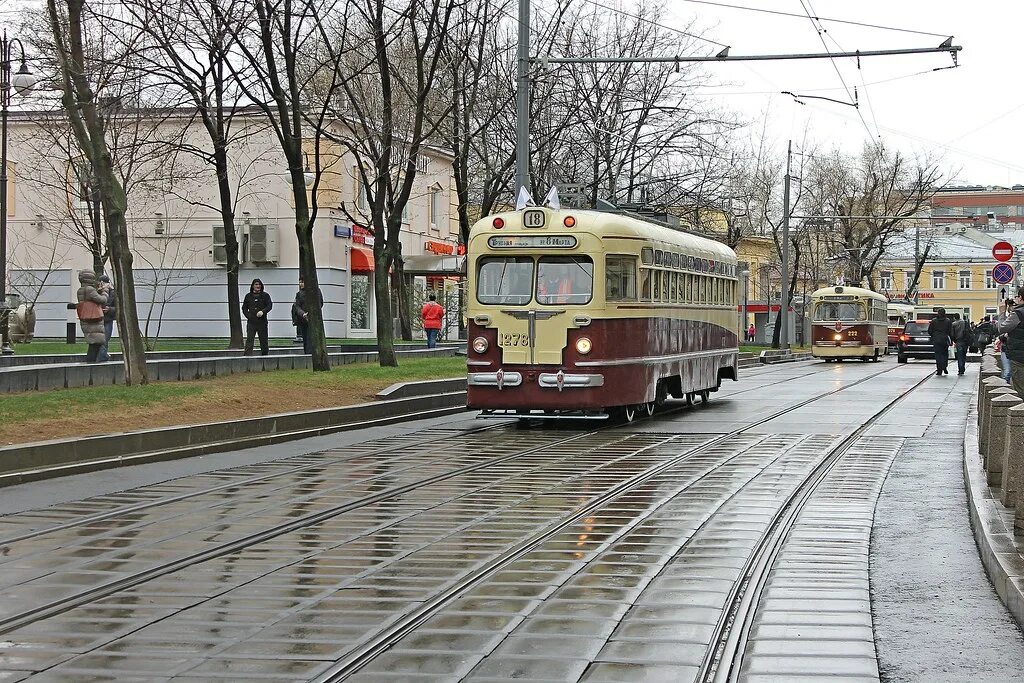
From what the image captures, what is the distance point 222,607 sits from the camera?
8.12 meters

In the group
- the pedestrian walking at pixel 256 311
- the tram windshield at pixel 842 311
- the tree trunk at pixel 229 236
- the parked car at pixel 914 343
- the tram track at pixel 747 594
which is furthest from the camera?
the parked car at pixel 914 343

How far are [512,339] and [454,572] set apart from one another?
447 inches

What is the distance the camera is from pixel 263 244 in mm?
50438

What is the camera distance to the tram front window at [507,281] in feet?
68.0

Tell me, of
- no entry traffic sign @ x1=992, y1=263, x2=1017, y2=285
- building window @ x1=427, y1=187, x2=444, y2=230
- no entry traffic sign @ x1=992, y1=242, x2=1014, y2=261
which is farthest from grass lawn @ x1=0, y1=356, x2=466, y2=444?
building window @ x1=427, y1=187, x2=444, y2=230

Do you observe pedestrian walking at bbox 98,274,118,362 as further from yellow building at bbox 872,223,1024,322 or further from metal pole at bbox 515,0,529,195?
yellow building at bbox 872,223,1024,322

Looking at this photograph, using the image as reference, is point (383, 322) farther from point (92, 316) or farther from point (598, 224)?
point (598, 224)

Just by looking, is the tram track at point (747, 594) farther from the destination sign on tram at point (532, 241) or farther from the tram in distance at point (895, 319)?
the tram in distance at point (895, 319)

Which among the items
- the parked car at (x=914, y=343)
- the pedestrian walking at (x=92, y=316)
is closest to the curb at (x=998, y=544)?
the pedestrian walking at (x=92, y=316)

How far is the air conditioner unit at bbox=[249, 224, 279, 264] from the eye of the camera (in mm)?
50406

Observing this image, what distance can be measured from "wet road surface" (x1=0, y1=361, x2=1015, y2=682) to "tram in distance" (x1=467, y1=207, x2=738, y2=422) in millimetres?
3600

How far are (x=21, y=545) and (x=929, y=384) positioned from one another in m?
29.4

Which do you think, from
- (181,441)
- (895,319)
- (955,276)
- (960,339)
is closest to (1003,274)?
(960,339)

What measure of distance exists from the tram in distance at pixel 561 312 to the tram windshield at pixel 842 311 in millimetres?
35117
